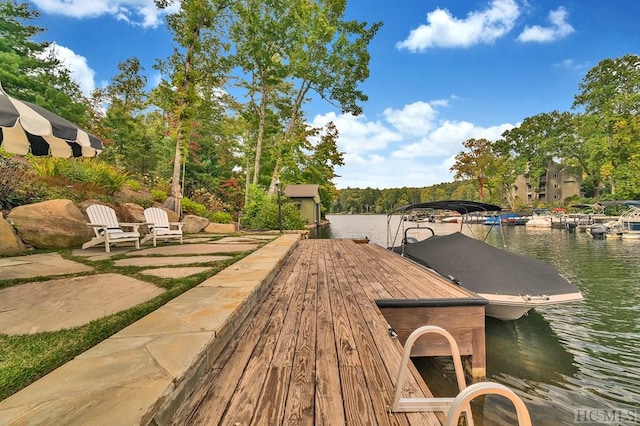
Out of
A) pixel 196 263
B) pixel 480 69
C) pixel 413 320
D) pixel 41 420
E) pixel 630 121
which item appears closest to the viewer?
pixel 41 420

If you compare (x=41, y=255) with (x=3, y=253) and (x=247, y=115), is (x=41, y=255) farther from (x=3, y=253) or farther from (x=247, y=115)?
(x=247, y=115)

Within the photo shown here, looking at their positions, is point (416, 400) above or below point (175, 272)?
below

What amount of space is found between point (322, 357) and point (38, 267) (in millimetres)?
4427

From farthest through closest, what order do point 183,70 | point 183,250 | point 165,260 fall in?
point 183,70 < point 183,250 < point 165,260

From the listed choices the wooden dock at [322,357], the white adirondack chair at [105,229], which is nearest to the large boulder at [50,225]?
the white adirondack chair at [105,229]

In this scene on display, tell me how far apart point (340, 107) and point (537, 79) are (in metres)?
21.1

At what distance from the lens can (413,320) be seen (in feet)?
9.50

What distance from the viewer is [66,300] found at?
2604mm

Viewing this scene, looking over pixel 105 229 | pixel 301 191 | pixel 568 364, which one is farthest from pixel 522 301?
pixel 301 191

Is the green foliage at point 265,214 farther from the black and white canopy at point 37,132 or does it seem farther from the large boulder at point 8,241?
the black and white canopy at point 37,132

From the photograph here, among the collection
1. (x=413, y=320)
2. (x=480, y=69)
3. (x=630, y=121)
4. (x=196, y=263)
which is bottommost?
(x=413, y=320)

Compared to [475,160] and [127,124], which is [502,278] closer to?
[127,124]

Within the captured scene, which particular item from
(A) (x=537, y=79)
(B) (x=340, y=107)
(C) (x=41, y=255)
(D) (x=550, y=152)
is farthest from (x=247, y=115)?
(D) (x=550, y=152)
